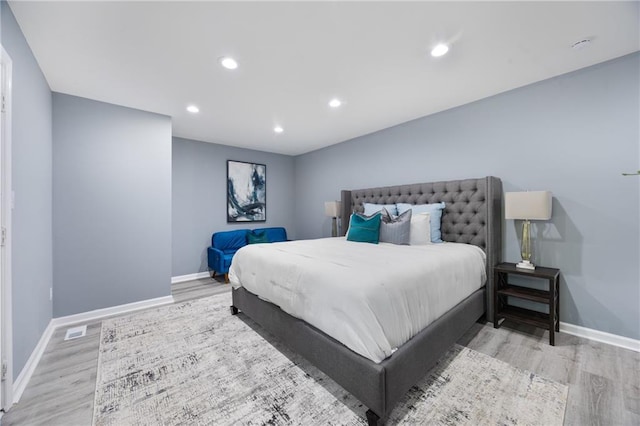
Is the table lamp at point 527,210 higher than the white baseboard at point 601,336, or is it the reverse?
the table lamp at point 527,210

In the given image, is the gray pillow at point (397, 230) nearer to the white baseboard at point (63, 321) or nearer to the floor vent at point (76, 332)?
the white baseboard at point (63, 321)

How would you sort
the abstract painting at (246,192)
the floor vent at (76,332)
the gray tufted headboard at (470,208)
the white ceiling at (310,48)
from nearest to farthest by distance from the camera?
the white ceiling at (310,48) < the floor vent at (76,332) < the gray tufted headboard at (470,208) < the abstract painting at (246,192)

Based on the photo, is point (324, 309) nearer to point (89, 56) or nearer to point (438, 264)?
point (438, 264)

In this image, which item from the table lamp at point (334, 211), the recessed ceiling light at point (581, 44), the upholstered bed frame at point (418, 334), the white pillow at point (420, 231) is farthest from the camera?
the table lamp at point (334, 211)

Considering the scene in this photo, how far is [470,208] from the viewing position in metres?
3.03

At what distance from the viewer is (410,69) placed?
2396 mm

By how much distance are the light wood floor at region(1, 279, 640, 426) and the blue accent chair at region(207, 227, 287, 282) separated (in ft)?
Answer: 5.76

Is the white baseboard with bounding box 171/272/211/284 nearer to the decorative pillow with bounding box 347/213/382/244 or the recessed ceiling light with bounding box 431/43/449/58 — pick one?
the decorative pillow with bounding box 347/213/382/244

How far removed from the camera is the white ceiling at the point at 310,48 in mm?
1702

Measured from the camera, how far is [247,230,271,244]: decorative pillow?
4953mm

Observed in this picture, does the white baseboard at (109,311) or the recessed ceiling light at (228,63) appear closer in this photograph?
the recessed ceiling light at (228,63)

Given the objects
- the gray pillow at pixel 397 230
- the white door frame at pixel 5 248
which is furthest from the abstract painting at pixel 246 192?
the white door frame at pixel 5 248

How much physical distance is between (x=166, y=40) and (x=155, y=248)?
8.25 feet

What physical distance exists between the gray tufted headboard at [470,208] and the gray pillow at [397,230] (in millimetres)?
559
